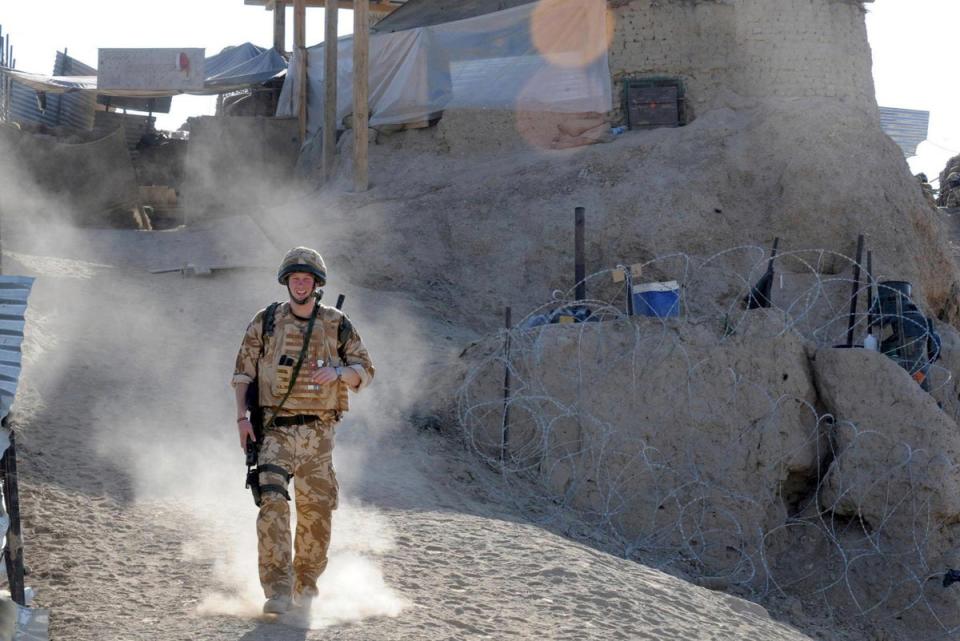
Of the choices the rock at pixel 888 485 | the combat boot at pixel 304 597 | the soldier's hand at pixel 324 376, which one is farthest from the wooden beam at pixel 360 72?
the combat boot at pixel 304 597

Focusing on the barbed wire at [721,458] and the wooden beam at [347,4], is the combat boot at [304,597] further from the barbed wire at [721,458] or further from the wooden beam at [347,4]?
the wooden beam at [347,4]

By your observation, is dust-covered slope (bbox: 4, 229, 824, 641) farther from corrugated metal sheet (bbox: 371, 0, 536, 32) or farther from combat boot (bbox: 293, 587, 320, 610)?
corrugated metal sheet (bbox: 371, 0, 536, 32)

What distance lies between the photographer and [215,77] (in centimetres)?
2048

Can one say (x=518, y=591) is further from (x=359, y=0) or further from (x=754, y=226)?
(x=359, y=0)

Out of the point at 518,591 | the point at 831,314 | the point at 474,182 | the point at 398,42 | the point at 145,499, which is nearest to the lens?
the point at 518,591

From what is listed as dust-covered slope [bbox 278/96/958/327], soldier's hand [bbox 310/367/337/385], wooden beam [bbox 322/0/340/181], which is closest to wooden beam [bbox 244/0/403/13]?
wooden beam [bbox 322/0/340/181]

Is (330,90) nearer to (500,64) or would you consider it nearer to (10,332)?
(500,64)

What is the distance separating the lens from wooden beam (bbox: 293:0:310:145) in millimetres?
17719

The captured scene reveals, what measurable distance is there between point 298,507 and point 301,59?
45.4 ft

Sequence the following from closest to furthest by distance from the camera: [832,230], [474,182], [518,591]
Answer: [518,591] < [832,230] < [474,182]

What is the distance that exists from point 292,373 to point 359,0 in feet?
32.7

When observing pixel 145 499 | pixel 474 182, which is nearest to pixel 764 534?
pixel 145 499

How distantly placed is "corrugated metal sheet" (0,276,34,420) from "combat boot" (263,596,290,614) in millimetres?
1220

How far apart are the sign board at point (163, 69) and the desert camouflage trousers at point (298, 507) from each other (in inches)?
607
